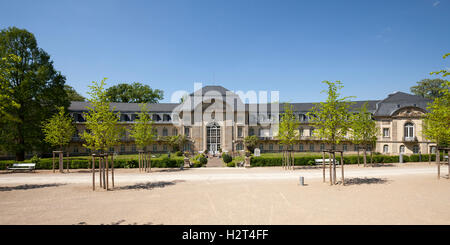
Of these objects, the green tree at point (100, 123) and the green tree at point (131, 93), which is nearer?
the green tree at point (100, 123)

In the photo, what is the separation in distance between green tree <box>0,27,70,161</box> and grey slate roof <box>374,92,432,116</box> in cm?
5262

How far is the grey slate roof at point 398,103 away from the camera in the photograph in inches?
1567

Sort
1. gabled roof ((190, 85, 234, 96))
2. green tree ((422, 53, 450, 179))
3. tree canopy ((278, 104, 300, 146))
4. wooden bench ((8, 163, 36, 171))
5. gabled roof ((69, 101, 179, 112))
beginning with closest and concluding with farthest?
green tree ((422, 53, 450, 179))
wooden bench ((8, 163, 36, 171))
tree canopy ((278, 104, 300, 146))
gabled roof ((190, 85, 234, 96))
gabled roof ((69, 101, 179, 112))

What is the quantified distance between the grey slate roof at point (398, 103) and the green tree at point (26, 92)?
52.6 metres

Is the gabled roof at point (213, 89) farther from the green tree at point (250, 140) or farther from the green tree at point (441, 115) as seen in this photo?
the green tree at point (441, 115)

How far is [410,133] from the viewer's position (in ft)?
130

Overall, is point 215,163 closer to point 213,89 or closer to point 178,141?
point 178,141

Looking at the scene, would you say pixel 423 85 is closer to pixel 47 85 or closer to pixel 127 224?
pixel 127 224

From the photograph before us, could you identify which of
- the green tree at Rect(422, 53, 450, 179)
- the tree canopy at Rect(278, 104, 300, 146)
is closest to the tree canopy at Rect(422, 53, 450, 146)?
the green tree at Rect(422, 53, 450, 179)

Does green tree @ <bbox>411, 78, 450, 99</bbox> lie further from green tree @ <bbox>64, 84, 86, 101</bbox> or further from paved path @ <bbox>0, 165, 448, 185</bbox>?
green tree @ <bbox>64, 84, 86, 101</bbox>

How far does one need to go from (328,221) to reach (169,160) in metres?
19.7

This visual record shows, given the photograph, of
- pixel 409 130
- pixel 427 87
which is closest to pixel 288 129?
pixel 409 130

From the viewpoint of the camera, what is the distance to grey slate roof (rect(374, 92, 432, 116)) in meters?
39.8

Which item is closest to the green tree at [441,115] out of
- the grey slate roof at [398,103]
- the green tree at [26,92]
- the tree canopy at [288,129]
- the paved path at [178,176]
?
the paved path at [178,176]
